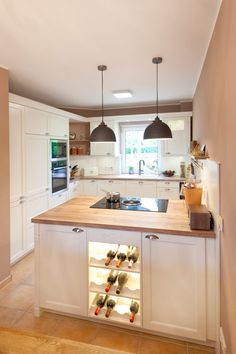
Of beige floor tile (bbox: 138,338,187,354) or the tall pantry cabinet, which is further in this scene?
the tall pantry cabinet

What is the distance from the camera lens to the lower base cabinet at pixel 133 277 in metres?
1.90

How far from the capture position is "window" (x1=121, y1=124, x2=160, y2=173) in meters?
5.57

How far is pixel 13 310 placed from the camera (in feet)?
7.81

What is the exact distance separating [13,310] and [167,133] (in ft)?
7.88

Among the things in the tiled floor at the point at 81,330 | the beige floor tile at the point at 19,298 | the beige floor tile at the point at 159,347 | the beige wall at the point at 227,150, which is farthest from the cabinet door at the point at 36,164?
the beige wall at the point at 227,150

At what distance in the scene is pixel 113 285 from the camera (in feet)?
7.16

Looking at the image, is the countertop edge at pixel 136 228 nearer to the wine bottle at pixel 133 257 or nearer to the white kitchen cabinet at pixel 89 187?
the wine bottle at pixel 133 257

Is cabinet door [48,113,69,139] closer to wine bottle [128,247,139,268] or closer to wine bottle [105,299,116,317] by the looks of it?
wine bottle [128,247,139,268]

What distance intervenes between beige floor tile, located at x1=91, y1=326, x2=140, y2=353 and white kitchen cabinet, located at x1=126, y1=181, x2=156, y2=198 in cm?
302

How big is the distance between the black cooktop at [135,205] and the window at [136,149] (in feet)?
8.70

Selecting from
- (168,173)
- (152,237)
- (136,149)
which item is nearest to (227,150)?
(152,237)

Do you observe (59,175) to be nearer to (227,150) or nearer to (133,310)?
(133,310)

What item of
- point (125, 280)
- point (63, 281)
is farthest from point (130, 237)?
point (63, 281)

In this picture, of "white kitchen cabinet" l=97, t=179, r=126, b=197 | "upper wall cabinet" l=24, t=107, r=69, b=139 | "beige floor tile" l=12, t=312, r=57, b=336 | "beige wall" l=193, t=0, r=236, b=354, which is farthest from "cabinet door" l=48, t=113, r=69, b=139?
"beige wall" l=193, t=0, r=236, b=354
